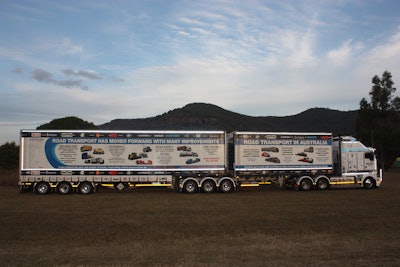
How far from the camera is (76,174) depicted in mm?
23109

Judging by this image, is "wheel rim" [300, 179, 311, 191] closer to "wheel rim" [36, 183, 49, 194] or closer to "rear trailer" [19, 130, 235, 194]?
"rear trailer" [19, 130, 235, 194]

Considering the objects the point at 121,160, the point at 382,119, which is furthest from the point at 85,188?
the point at 382,119

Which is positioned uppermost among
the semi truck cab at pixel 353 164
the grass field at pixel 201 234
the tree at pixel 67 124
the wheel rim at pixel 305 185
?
the tree at pixel 67 124

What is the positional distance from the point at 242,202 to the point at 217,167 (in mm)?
5442

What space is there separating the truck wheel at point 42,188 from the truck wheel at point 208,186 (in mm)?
8454

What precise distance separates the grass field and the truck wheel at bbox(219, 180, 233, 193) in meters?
5.46

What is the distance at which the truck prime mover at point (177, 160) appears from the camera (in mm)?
23016

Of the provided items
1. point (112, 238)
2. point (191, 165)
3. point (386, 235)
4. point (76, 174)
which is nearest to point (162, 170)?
point (191, 165)

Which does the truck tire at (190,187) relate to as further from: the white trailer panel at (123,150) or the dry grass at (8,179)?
the dry grass at (8,179)

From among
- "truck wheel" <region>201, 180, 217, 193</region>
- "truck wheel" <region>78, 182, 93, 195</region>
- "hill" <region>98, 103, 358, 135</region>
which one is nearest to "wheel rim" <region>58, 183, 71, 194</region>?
"truck wheel" <region>78, 182, 93, 195</region>

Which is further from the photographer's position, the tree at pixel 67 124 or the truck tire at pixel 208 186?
the tree at pixel 67 124

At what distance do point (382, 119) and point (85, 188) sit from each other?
4911 centimetres

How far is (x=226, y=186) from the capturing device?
78.7 feet

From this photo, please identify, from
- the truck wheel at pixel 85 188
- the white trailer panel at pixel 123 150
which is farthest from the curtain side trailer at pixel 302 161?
the truck wheel at pixel 85 188
